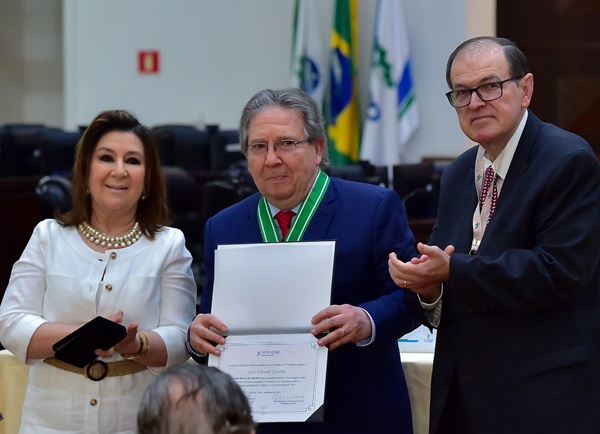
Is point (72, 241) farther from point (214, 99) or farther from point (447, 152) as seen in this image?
point (214, 99)

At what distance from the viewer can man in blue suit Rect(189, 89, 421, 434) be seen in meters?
2.70

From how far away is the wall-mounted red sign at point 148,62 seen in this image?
12.8 metres

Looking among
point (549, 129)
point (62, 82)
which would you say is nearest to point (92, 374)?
point (549, 129)

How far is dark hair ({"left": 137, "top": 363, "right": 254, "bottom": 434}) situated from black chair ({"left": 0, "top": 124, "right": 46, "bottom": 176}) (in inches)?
308

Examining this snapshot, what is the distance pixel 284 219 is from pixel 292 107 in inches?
12.4

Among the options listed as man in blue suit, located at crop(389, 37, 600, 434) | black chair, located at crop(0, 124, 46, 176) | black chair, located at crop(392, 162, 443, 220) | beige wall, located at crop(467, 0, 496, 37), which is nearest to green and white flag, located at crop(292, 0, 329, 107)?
beige wall, located at crop(467, 0, 496, 37)

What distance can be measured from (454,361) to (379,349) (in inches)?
9.8

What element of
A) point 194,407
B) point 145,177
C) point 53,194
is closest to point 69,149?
point 53,194

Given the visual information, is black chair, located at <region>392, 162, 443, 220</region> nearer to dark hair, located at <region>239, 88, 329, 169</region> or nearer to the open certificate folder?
dark hair, located at <region>239, 88, 329, 169</region>

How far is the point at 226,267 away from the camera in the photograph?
8.97ft

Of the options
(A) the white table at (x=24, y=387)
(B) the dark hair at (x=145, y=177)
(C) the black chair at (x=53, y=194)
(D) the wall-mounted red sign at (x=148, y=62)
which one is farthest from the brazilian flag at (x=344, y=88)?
(B) the dark hair at (x=145, y=177)

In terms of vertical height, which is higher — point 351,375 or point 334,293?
point 334,293

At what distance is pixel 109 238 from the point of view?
2.93 metres

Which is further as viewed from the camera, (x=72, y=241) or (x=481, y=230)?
(x=72, y=241)
